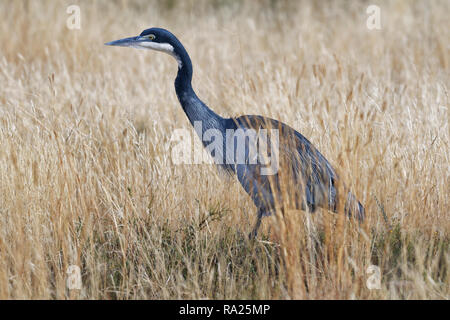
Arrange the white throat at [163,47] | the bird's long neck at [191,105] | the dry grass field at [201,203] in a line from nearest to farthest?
1. the dry grass field at [201,203]
2. the bird's long neck at [191,105]
3. the white throat at [163,47]

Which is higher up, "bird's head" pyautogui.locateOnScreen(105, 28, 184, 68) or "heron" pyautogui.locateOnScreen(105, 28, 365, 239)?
"bird's head" pyautogui.locateOnScreen(105, 28, 184, 68)

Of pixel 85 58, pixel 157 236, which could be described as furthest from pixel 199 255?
pixel 85 58

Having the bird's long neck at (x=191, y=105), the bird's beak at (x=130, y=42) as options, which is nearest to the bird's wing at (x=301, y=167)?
the bird's long neck at (x=191, y=105)

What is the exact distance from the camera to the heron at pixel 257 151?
3.61 meters

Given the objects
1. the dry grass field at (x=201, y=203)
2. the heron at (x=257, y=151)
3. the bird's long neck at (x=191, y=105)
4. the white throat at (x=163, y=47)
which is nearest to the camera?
the dry grass field at (x=201, y=203)

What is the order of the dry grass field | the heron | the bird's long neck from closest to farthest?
the dry grass field → the heron → the bird's long neck

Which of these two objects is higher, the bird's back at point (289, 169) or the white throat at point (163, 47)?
the white throat at point (163, 47)

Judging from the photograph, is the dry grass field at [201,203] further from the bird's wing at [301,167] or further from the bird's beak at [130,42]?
the bird's beak at [130,42]

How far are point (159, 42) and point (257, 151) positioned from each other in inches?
45.1

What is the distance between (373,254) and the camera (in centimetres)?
355

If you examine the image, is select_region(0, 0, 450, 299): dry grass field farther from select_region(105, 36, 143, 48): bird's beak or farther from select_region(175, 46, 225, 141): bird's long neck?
select_region(105, 36, 143, 48): bird's beak

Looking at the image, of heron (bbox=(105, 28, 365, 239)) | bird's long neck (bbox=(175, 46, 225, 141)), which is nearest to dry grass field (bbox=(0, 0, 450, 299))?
heron (bbox=(105, 28, 365, 239))

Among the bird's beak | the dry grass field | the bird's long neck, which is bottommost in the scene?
the dry grass field

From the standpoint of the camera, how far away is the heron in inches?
142
